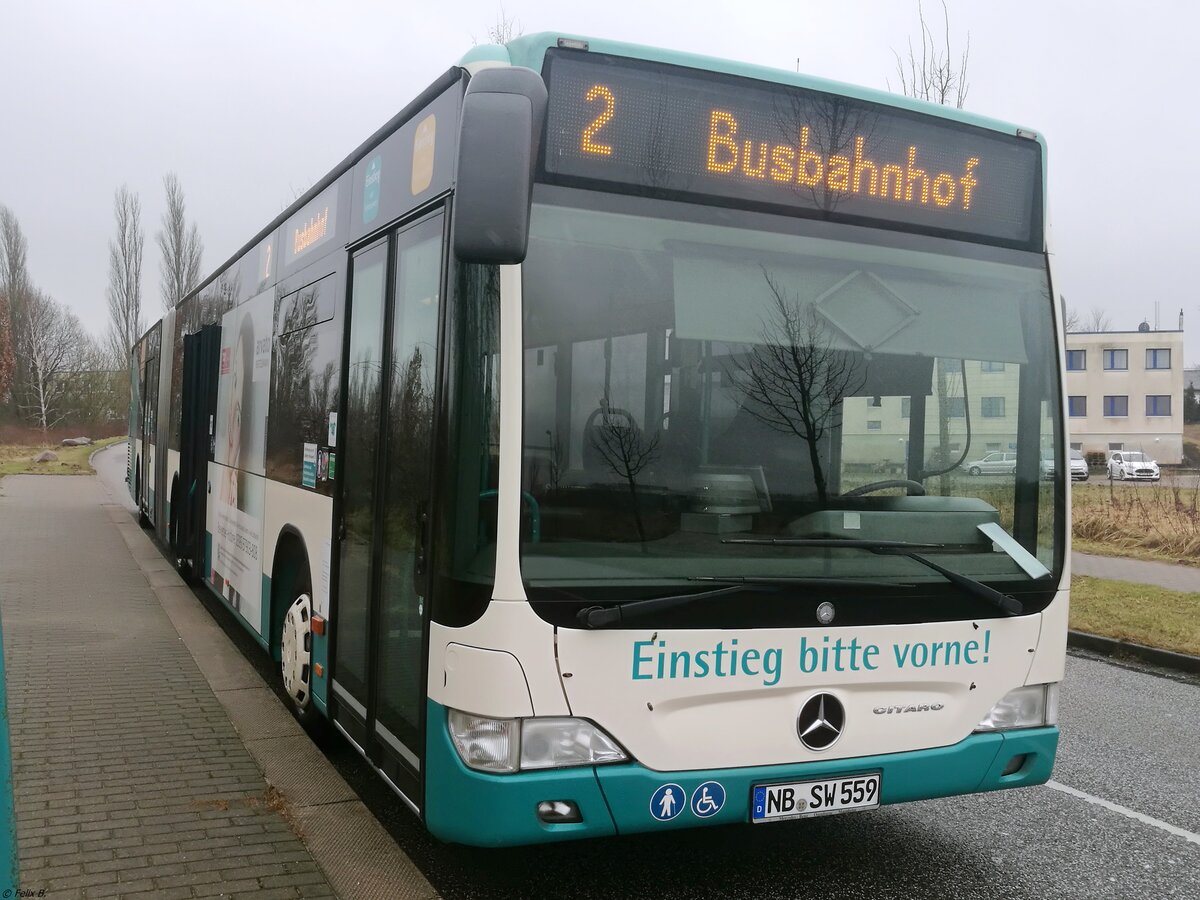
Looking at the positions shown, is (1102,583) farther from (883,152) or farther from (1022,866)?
(883,152)

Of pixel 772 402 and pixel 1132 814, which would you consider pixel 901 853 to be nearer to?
pixel 1132 814

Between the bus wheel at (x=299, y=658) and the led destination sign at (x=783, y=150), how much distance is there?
9.52 feet

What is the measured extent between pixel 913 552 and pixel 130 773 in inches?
143

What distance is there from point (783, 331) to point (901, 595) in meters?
0.99

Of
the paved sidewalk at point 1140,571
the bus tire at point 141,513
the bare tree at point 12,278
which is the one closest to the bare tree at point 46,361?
the bare tree at point 12,278

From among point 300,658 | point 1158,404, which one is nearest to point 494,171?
point 300,658

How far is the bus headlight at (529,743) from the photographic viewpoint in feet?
11.0

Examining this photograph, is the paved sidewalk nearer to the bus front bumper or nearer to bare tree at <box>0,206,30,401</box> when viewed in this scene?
the bus front bumper

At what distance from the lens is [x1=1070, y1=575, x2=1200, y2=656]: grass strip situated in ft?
32.7

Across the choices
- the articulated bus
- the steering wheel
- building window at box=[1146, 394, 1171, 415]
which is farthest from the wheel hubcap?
building window at box=[1146, 394, 1171, 415]

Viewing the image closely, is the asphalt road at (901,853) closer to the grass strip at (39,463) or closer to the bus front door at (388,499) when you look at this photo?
the bus front door at (388,499)

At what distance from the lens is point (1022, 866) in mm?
4484

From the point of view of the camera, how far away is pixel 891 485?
3805mm

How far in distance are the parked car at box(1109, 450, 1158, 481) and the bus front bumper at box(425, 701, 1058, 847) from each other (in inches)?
1894
